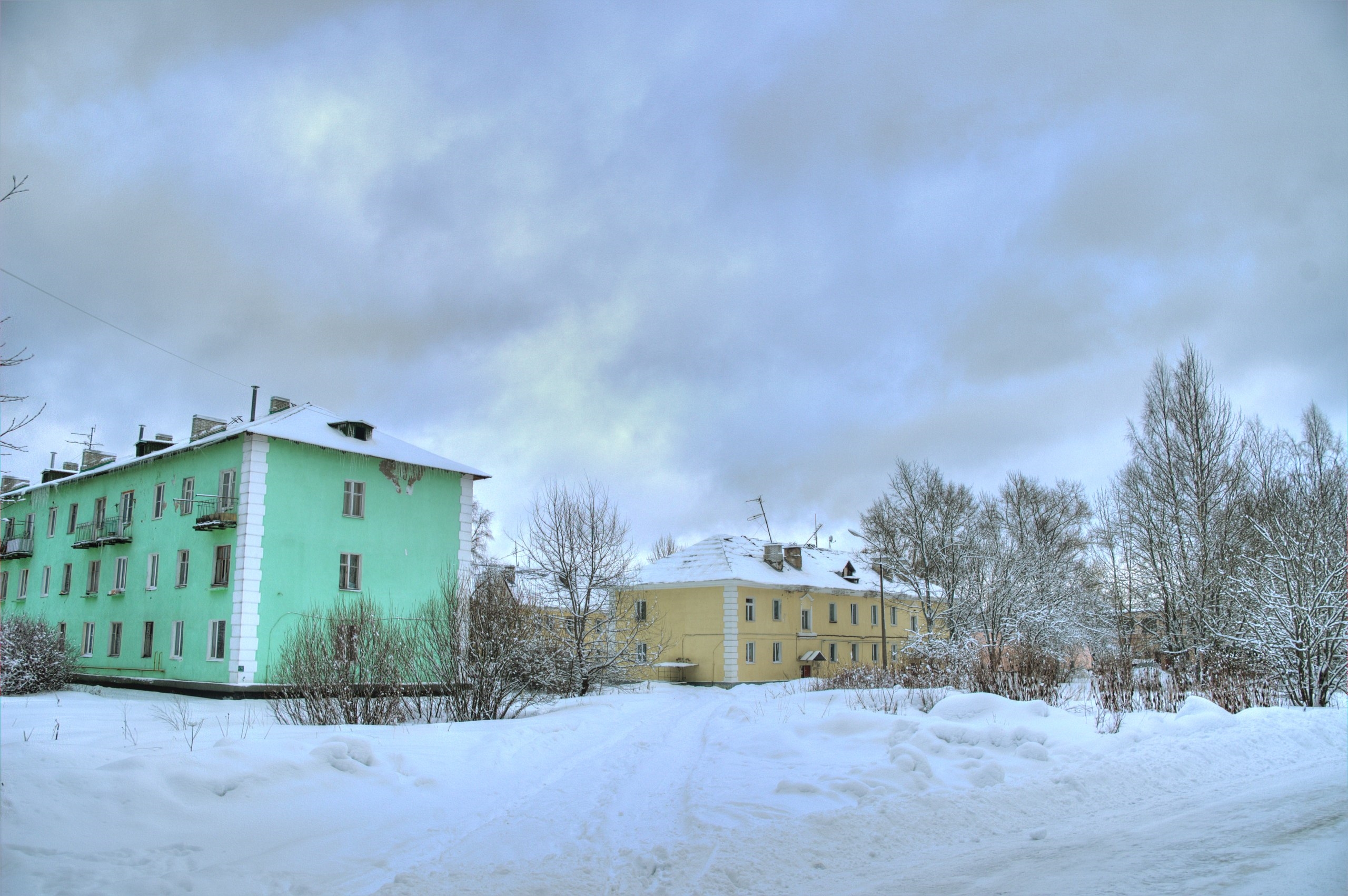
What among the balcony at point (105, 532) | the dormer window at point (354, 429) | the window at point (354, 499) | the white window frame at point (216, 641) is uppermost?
the dormer window at point (354, 429)

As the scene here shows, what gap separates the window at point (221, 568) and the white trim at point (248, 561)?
29.2 inches

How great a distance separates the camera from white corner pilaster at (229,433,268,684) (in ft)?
77.5

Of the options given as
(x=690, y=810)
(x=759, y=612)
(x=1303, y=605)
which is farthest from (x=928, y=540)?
(x=690, y=810)

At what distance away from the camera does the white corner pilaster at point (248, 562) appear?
930 inches

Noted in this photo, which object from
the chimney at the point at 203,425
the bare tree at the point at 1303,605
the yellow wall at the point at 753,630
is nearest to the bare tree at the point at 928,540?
the yellow wall at the point at 753,630

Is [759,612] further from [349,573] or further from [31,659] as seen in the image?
[31,659]

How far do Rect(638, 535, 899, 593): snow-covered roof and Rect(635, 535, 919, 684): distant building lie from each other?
2.3 inches

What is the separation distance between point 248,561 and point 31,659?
24.0 feet

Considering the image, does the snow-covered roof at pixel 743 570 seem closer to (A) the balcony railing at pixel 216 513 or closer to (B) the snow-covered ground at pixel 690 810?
(A) the balcony railing at pixel 216 513

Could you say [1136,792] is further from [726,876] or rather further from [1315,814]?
[726,876]

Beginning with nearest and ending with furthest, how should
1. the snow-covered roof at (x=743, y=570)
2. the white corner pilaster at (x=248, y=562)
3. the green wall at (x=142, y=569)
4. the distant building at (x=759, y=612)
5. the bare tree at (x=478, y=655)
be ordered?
the bare tree at (x=478, y=655) → the white corner pilaster at (x=248, y=562) → the green wall at (x=142, y=569) → the distant building at (x=759, y=612) → the snow-covered roof at (x=743, y=570)

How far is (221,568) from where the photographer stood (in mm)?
25047

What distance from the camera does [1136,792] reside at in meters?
9.35

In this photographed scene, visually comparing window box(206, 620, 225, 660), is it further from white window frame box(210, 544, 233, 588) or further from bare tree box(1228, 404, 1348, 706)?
bare tree box(1228, 404, 1348, 706)
